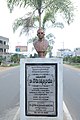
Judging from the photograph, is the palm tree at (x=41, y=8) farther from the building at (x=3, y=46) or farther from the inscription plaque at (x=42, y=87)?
the building at (x=3, y=46)

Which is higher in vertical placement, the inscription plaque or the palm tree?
the palm tree

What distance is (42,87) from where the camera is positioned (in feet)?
23.7

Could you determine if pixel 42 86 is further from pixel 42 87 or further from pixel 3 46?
pixel 3 46

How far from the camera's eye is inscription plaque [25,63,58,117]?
7242mm

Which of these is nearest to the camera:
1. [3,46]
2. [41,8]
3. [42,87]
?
[42,87]

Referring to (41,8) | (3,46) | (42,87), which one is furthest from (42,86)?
(3,46)

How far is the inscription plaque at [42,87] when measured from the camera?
7242mm

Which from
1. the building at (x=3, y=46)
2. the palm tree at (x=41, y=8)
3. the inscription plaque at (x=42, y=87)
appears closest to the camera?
the inscription plaque at (x=42, y=87)

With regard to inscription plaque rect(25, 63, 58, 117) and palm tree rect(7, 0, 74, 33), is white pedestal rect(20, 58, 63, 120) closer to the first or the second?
inscription plaque rect(25, 63, 58, 117)

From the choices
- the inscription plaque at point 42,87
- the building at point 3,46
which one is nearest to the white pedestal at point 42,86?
the inscription plaque at point 42,87

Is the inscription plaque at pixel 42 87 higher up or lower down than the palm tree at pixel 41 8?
lower down

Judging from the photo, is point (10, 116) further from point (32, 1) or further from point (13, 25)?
point (13, 25)

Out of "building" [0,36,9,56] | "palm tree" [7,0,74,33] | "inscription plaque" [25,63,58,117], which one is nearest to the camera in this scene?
"inscription plaque" [25,63,58,117]

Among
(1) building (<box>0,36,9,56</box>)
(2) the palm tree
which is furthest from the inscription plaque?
(1) building (<box>0,36,9,56</box>)
